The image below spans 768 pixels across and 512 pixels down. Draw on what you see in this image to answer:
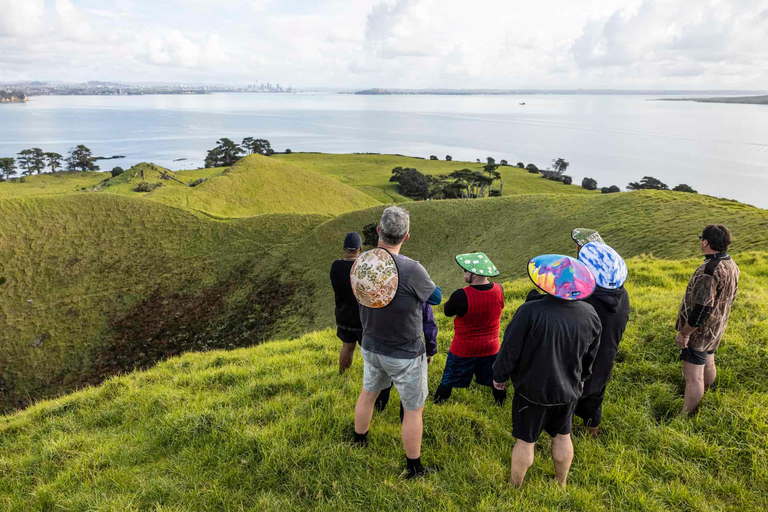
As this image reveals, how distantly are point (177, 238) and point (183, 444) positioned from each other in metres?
34.7

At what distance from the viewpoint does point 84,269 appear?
3048 centimetres

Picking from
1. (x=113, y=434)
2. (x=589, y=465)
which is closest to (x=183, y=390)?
(x=113, y=434)

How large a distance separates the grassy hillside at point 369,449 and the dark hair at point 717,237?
203cm

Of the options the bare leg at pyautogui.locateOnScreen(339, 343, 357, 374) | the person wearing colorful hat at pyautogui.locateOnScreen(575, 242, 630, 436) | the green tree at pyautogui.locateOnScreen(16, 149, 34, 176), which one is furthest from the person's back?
the green tree at pyautogui.locateOnScreen(16, 149, 34, 176)

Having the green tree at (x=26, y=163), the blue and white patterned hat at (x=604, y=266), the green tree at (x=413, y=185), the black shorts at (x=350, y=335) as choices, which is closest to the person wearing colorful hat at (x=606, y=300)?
the blue and white patterned hat at (x=604, y=266)

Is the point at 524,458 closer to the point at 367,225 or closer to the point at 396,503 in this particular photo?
the point at 396,503

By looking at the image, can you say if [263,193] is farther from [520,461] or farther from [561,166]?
[561,166]

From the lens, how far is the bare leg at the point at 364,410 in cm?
453

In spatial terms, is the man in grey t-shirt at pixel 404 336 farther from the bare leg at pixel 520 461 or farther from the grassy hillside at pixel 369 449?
the bare leg at pixel 520 461

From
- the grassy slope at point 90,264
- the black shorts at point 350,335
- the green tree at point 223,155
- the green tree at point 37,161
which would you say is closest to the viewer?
the black shorts at point 350,335

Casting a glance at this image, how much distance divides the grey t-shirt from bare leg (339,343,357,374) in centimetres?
267

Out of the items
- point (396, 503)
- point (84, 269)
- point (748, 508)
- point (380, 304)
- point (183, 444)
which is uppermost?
point (380, 304)

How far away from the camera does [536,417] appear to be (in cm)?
→ 382

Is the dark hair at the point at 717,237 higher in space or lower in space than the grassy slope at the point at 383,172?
higher
